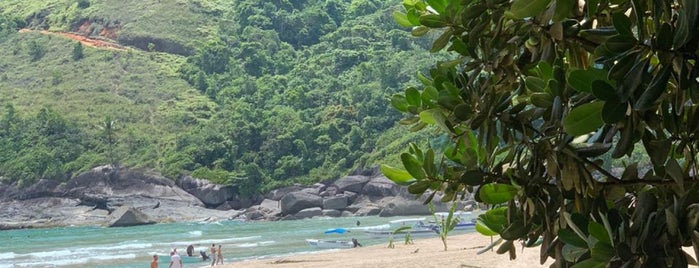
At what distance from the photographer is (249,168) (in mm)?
48531

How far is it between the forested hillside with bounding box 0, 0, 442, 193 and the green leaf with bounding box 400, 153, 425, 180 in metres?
46.4

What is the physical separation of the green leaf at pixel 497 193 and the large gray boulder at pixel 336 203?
140ft

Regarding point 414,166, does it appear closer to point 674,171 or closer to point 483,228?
point 483,228

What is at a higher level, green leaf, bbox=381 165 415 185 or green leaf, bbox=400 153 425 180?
green leaf, bbox=400 153 425 180

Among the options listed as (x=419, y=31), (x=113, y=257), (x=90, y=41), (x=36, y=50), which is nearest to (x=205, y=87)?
(x=90, y=41)

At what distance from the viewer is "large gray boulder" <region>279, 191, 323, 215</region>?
44.8 m

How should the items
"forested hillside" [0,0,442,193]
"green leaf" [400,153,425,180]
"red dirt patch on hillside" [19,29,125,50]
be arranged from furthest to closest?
1. "red dirt patch on hillside" [19,29,125,50]
2. "forested hillside" [0,0,442,193]
3. "green leaf" [400,153,425,180]

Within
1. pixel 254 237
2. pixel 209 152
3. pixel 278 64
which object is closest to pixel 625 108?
pixel 254 237

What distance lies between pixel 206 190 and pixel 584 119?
47011 millimetres

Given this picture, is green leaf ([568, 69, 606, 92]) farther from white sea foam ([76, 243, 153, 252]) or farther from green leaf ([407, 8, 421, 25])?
white sea foam ([76, 243, 153, 252])

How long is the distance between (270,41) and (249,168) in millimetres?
21596

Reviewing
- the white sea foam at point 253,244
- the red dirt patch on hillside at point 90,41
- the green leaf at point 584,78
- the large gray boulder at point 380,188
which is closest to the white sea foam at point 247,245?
the white sea foam at point 253,244

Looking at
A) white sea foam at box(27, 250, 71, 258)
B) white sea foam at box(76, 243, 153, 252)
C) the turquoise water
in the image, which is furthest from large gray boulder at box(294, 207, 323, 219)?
white sea foam at box(27, 250, 71, 258)

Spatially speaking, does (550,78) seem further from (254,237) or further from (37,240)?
(37,240)
